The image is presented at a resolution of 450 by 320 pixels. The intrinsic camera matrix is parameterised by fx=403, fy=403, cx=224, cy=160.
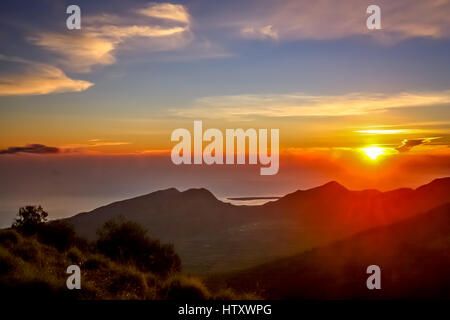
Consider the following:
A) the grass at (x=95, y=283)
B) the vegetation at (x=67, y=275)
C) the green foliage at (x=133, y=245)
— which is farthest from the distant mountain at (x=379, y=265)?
the grass at (x=95, y=283)

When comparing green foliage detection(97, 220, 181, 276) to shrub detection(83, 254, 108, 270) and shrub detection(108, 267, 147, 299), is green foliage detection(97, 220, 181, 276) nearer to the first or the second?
shrub detection(83, 254, 108, 270)

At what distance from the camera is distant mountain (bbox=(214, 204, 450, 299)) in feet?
207

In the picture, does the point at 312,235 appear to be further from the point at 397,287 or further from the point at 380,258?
the point at 397,287

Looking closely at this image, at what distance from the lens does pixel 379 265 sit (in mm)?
81250

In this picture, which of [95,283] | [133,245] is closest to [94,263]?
[95,283]

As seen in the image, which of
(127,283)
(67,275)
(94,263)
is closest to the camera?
(127,283)

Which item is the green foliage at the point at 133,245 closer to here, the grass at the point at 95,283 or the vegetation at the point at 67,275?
the vegetation at the point at 67,275

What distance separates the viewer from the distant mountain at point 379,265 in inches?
2486

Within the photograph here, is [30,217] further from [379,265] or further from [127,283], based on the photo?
[379,265]

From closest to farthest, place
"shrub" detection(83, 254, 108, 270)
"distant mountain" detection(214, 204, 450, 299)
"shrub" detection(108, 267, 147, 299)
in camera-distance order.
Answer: "shrub" detection(108, 267, 147, 299)
"shrub" detection(83, 254, 108, 270)
"distant mountain" detection(214, 204, 450, 299)

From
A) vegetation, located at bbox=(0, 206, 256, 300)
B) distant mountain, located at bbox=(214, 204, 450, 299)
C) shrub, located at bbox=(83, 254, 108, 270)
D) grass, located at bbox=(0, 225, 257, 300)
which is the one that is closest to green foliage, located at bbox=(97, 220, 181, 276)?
vegetation, located at bbox=(0, 206, 256, 300)

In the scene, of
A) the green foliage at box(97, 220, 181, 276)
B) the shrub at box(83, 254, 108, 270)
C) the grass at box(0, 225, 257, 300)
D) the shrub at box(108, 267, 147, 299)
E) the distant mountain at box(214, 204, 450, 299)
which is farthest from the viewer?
the distant mountain at box(214, 204, 450, 299)
